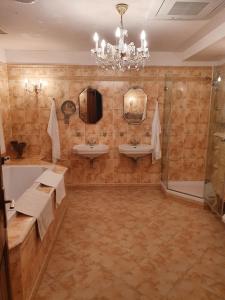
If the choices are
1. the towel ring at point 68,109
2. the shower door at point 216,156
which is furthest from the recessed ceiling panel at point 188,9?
the towel ring at point 68,109

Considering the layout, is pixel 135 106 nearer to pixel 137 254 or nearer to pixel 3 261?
pixel 137 254

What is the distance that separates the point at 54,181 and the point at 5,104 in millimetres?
2072

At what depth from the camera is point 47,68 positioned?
14.7 feet

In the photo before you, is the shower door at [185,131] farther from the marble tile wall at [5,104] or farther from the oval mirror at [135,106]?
the marble tile wall at [5,104]

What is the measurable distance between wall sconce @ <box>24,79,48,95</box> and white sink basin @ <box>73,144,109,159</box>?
4.18 feet

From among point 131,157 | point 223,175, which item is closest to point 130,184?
point 131,157

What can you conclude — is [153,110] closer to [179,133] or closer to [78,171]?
[179,133]

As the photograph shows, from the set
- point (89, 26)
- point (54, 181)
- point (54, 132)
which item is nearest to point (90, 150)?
point (54, 132)

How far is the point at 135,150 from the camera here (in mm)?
4438

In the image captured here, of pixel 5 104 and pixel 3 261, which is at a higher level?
pixel 5 104

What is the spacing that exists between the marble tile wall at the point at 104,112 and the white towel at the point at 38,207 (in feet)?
7.06

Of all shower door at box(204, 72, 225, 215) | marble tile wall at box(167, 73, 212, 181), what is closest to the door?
shower door at box(204, 72, 225, 215)

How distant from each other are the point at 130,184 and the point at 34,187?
8.16ft

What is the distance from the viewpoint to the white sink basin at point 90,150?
4422mm
